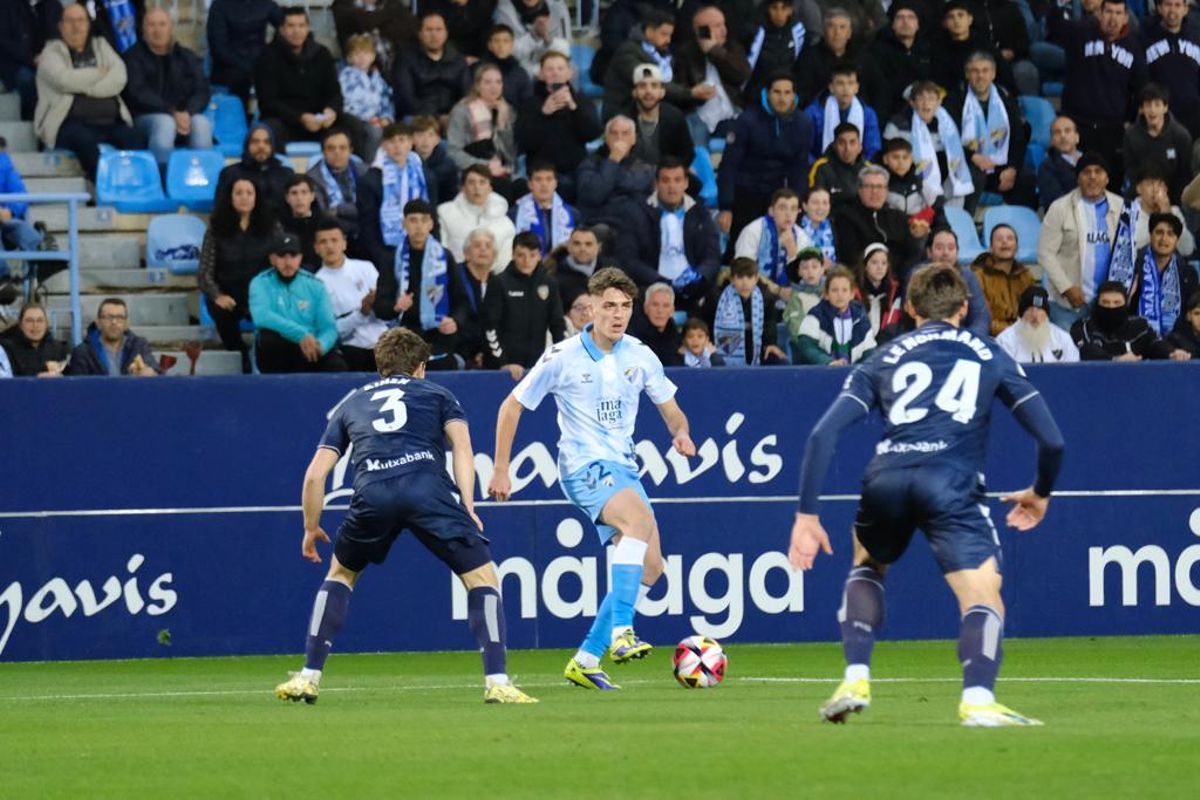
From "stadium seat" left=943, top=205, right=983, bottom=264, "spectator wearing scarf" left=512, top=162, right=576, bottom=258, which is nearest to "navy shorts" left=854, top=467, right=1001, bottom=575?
"spectator wearing scarf" left=512, top=162, right=576, bottom=258

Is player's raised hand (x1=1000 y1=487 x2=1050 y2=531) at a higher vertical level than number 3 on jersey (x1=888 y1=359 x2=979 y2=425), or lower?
lower

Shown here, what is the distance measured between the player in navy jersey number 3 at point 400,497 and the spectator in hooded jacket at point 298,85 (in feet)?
28.7

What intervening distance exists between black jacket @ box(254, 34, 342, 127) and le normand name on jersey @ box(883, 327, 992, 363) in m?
11.9

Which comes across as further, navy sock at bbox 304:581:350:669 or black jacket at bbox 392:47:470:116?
black jacket at bbox 392:47:470:116

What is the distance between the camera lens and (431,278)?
60.4ft

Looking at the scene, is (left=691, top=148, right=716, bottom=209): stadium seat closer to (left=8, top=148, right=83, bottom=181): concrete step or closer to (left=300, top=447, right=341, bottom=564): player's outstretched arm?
(left=8, top=148, right=83, bottom=181): concrete step

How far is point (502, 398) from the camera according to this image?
680 inches

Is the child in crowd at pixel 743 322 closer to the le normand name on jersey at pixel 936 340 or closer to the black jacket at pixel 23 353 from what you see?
the black jacket at pixel 23 353

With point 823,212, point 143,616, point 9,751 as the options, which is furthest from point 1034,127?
point 9,751

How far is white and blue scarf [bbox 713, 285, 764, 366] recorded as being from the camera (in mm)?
18656

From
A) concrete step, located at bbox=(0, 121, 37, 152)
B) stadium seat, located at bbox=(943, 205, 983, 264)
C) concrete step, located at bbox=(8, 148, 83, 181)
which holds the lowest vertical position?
stadium seat, located at bbox=(943, 205, 983, 264)

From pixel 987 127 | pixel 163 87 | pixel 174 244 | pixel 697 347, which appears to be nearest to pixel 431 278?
pixel 697 347

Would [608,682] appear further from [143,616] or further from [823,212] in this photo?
[823,212]

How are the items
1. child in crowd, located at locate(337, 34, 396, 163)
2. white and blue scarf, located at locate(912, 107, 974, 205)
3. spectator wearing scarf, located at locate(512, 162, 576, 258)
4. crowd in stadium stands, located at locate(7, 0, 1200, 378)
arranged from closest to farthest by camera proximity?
crowd in stadium stands, located at locate(7, 0, 1200, 378), spectator wearing scarf, located at locate(512, 162, 576, 258), child in crowd, located at locate(337, 34, 396, 163), white and blue scarf, located at locate(912, 107, 974, 205)
